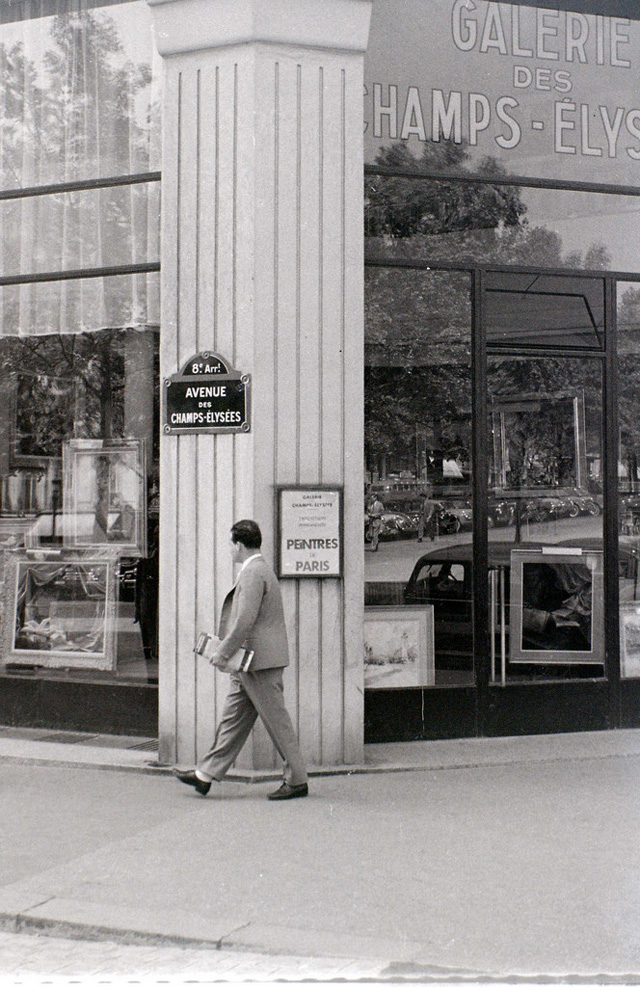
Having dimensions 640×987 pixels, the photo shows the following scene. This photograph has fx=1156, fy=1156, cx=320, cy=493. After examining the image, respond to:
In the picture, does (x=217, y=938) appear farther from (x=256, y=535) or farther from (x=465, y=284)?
(x=465, y=284)

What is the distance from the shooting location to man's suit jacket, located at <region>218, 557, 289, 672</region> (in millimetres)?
7262

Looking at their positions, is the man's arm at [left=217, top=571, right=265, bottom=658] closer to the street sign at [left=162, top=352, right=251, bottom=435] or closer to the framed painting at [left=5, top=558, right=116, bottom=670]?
the street sign at [left=162, top=352, right=251, bottom=435]

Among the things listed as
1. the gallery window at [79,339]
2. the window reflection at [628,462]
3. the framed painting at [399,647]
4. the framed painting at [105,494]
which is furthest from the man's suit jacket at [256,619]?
the window reflection at [628,462]

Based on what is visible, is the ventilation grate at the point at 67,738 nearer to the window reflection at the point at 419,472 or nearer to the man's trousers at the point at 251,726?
the man's trousers at the point at 251,726

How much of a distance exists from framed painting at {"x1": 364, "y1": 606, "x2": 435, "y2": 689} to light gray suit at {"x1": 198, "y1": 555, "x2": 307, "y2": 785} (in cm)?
176

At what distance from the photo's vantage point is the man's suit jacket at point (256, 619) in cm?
726

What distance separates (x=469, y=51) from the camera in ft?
31.0

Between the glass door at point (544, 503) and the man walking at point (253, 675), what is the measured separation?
2.35 meters

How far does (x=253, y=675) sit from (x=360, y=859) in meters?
1.64

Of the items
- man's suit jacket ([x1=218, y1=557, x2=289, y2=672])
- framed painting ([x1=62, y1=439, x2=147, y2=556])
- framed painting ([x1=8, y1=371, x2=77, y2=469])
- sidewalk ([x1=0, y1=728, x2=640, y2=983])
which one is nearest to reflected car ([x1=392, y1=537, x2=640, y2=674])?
sidewalk ([x1=0, y1=728, x2=640, y2=983])

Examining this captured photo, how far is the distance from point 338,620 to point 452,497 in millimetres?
1586

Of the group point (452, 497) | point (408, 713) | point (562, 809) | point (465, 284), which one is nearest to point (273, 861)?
point (562, 809)

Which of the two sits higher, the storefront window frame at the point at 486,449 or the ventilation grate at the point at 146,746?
the storefront window frame at the point at 486,449

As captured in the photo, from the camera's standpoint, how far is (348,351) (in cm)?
834
